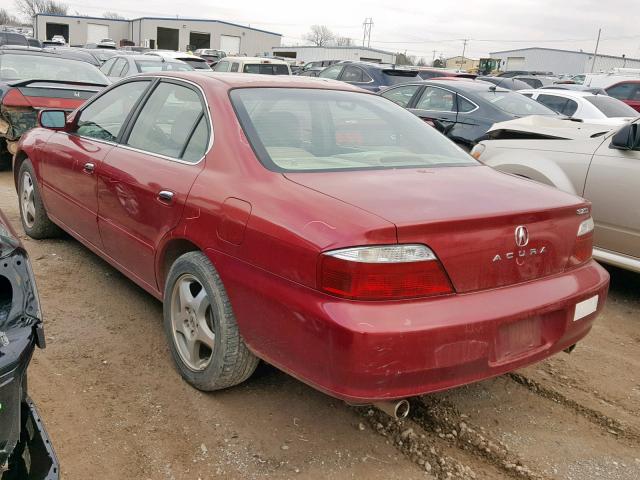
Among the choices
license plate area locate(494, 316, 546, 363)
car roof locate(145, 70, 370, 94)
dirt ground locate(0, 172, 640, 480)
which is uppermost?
car roof locate(145, 70, 370, 94)

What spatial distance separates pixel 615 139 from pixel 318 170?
282 centimetres

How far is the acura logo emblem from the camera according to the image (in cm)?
250

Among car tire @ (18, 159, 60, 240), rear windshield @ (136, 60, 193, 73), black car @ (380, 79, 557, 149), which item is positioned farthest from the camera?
rear windshield @ (136, 60, 193, 73)

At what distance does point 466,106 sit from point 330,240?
6.65 meters

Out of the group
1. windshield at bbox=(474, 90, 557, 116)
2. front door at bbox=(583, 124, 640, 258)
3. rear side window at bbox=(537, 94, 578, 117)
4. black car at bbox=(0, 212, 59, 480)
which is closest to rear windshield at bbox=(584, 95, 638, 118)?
rear side window at bbox=(537, 94, 578, 117)

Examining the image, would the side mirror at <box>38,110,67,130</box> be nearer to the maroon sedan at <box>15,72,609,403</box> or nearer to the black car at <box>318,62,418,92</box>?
the maroon sedan at <box>15,72,609,403</box>

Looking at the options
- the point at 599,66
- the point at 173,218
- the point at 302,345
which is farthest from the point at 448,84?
the point at 599,66

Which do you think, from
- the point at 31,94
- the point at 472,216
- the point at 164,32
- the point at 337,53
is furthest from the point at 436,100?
the point at 164,32

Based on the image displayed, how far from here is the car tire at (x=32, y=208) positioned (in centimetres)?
504

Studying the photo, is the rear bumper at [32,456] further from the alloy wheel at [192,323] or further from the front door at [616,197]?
the front door at [616,197]

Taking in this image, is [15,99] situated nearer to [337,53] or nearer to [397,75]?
[397,75]

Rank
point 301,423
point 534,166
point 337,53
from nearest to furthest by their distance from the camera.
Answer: point 301,423, point 534,166, point 337,53

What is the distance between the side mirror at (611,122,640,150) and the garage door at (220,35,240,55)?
61.8 m

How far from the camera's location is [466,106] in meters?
8.33
